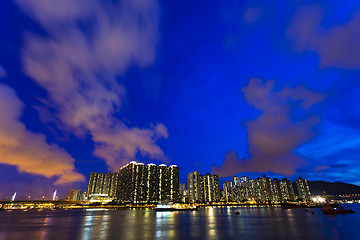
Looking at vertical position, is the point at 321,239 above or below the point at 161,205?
below

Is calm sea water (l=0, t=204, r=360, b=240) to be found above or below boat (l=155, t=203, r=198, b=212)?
below

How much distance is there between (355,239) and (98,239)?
48.5 metres

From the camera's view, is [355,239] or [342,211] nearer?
[355,239]

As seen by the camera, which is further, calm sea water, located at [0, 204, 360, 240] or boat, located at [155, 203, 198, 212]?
boat, located at [155, 203, 198, 212]

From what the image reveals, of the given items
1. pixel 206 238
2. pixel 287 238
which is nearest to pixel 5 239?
pixel 206 238

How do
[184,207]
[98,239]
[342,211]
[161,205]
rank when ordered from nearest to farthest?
[98,239]
[342,211]
[161,205]
[184,207]

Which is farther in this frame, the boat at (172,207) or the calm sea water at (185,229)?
the boat at (172,207)

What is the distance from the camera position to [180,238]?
1540 inches

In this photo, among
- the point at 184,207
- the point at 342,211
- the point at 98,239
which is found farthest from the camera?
the point at 184,207

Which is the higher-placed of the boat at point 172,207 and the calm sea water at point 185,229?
the boat at point 172,207

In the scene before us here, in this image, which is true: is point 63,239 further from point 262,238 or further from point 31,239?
point 262,238

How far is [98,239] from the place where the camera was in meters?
37.5

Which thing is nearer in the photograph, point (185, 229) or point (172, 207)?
point (185, 229)

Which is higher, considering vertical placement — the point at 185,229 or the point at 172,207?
the point at 172,207
